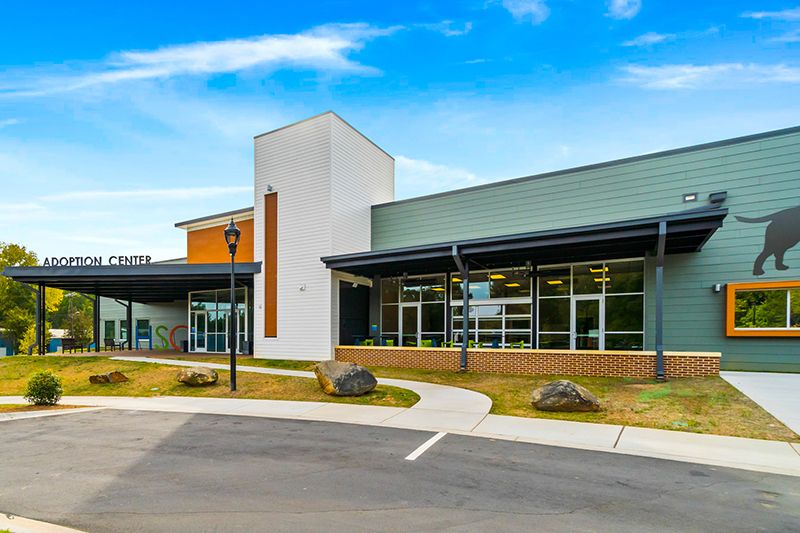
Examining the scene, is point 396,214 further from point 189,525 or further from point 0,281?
point 0,281

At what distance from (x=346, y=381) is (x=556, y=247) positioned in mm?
7839

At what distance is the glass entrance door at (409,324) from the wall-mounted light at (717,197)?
11.7 m

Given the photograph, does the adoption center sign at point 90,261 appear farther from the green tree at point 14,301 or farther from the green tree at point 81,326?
the green tree at point 81,326

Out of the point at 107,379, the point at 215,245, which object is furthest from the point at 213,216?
the point at 107,379

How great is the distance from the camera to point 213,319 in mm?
24922

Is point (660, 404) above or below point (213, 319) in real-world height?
below

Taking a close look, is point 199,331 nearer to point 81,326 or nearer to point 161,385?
point 161,385

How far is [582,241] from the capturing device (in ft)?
45.8

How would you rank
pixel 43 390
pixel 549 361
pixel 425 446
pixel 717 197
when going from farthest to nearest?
pixel 717 197, pixel 549 361, pixel 43 390, pixel 425 446

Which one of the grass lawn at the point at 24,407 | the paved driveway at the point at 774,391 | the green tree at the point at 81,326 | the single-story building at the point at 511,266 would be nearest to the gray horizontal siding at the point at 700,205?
the single-story building at the point at 511,266

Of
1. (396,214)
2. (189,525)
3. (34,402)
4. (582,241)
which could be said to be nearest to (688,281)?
(582,241)

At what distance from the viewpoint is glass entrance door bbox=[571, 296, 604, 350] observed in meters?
17.0

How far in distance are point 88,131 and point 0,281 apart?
23.3 meters

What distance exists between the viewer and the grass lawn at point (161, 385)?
12124 mm
